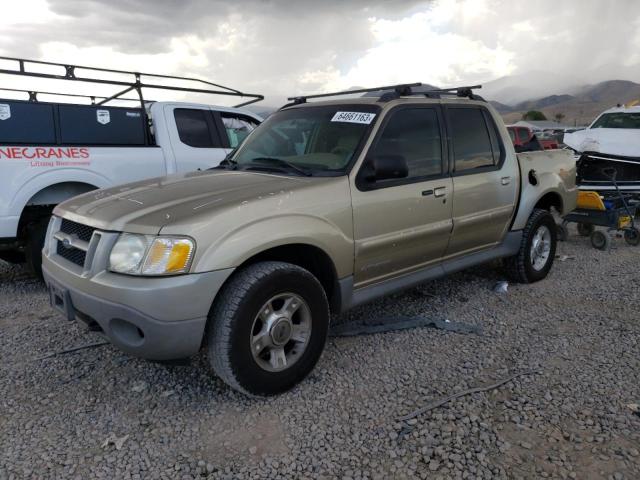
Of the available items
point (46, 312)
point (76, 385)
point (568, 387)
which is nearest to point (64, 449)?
point (76, 385)

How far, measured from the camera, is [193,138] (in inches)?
241

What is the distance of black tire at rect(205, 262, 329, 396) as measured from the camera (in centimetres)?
266

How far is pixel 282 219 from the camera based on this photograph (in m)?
2.88

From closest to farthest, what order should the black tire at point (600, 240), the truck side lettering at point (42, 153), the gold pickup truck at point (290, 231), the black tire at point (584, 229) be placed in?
the gold pickup truck at point (290, 231)
the truck side lettering at point (42, 153)
the black tire at point (600, 240)
the black tire at point (584, 229)

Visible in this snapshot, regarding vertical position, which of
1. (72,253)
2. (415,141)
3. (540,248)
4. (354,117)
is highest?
(354,117)

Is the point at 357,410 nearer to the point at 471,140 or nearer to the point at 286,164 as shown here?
the point at 286,164

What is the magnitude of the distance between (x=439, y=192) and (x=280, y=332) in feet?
5.65

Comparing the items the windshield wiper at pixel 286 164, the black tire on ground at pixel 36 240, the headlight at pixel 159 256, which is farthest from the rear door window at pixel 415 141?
the black tire on ground at pixel 36 240

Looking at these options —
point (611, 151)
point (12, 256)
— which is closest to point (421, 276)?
point (12, 256)

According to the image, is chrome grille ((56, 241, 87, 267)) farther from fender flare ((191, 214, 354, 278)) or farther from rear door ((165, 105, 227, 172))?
rear door ((165, 105, 227, 172))

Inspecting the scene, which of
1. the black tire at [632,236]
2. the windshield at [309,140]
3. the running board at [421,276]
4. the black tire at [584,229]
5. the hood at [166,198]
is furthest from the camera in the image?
the black tire at [584,229]

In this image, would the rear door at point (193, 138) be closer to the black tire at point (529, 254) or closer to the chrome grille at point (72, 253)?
the chrome grille at point (72, 253)

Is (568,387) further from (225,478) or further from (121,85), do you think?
(121,85)

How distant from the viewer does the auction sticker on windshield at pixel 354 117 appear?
3.55 m
